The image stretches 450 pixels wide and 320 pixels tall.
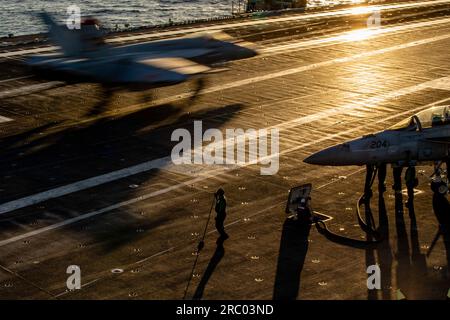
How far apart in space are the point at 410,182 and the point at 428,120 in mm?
2747

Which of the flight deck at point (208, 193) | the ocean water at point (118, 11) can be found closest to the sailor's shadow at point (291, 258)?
the flight deck at point (208, 193)

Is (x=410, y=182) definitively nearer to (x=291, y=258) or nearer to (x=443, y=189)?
(x=443, y=189)

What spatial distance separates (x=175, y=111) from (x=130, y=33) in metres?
33.5

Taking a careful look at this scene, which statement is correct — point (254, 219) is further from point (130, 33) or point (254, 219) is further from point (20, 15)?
point (20, 15)

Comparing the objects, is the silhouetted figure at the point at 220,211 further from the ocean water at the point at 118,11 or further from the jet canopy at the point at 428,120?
the ocean water at the point at 118,11

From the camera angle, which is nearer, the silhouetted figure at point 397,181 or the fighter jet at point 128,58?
the silhouetted figure at point 397,181

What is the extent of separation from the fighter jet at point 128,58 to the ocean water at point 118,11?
58.7 m

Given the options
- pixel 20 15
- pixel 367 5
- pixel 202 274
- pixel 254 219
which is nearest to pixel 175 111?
pixel 254 219

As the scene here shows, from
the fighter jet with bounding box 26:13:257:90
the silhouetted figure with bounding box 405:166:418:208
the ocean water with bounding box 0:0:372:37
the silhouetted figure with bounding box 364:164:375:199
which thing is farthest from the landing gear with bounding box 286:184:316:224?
the ocean water with bounding box 0:0:372:37

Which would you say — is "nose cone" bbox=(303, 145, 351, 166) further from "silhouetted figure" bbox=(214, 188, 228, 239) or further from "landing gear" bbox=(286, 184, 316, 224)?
"silhouetted figure" bbox=(214, 188, 228, 239)

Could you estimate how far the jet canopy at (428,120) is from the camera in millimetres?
32531

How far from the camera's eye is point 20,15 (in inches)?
4998

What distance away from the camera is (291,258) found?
28.0m

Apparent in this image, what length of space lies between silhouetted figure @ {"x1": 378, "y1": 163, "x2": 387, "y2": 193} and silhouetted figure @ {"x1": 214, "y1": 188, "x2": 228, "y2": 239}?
7891 millimetres
